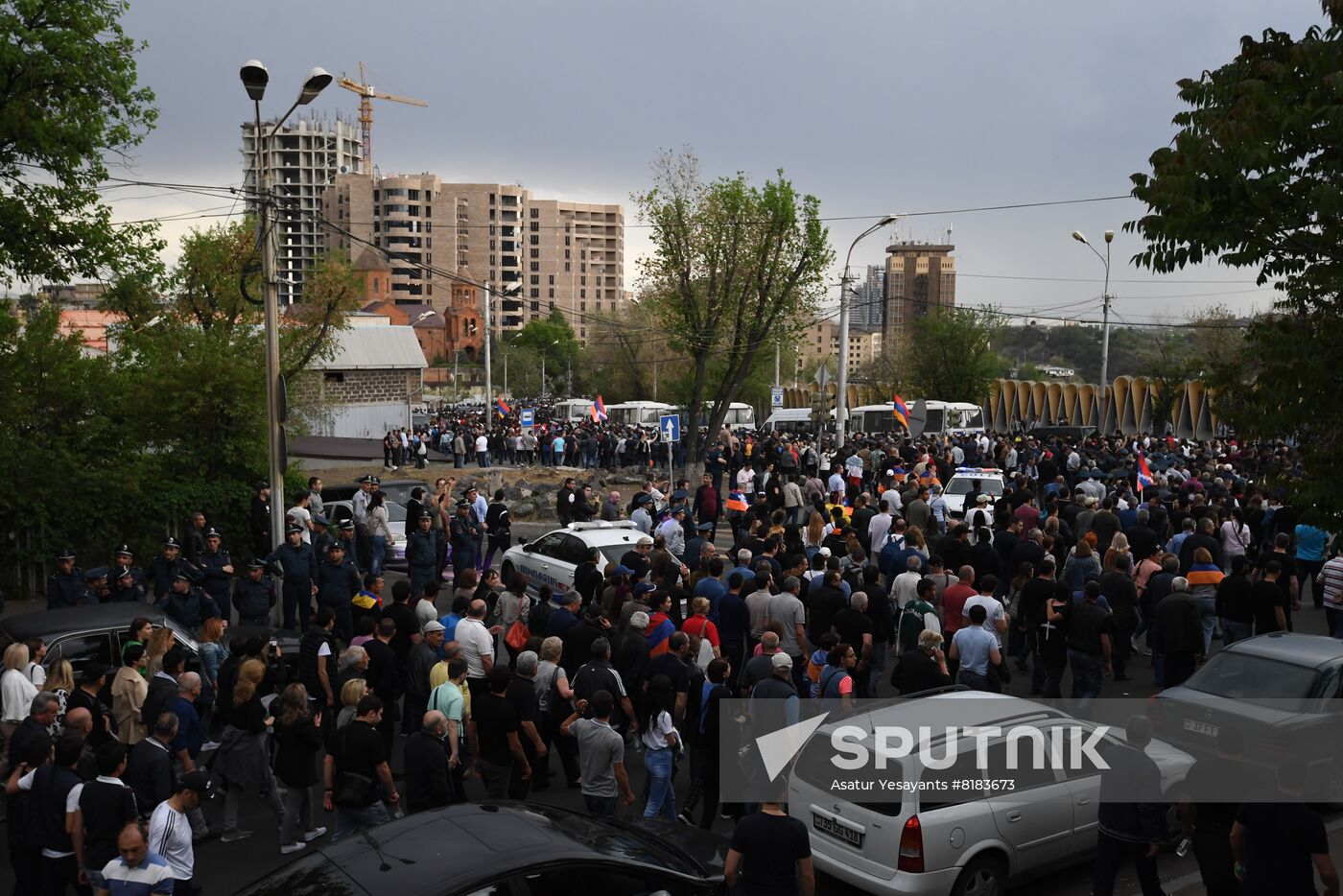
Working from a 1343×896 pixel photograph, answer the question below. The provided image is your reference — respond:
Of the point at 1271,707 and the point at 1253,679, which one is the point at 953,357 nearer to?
the point at 1253,679

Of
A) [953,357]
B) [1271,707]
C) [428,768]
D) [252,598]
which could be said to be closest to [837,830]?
[428,768]

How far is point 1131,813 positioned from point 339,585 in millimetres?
9609

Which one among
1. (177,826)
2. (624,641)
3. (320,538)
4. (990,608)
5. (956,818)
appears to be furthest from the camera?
(320,538)

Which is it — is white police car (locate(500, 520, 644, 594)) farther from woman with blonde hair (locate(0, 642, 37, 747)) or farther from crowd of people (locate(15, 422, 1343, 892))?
woman with blonde hair (locate(0, 642, 37, 747))

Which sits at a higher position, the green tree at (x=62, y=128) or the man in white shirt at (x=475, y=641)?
the green tree at (x=62, y=128)

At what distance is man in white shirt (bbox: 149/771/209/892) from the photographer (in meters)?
6.42

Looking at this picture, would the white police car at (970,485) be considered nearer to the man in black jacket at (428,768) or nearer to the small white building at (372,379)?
the man in black jacket at (428,768)

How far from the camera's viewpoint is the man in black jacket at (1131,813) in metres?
6.59

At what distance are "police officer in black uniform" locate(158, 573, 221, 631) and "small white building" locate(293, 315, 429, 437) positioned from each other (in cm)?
3394

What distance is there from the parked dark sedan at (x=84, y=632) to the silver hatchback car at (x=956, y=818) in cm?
599

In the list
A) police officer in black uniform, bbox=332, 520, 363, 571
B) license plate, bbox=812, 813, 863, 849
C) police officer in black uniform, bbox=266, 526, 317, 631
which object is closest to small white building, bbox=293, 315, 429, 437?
police officer in black uniform, bbox=332, 520, 363, 571

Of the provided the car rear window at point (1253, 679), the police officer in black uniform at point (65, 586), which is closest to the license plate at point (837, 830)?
the car rear window at point (1253, 679)

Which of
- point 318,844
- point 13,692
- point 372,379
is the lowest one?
point 318,844

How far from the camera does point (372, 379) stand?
164 feet
